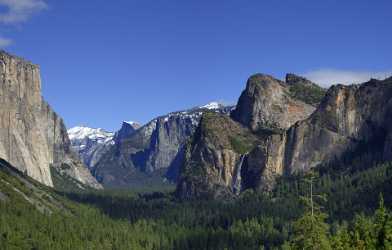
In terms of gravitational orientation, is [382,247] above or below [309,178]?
below

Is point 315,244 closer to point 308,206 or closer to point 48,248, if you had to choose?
point 308,206

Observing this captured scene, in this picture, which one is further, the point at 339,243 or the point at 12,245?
the point at 12,245

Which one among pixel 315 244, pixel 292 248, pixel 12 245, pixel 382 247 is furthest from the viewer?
pixel 12 245

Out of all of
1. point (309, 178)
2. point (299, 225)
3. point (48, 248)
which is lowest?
point (48, 248)

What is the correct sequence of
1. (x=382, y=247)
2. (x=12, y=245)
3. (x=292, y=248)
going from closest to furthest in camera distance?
1. (x=292, y=248)
2. (x=382, y=247)
3. (x=12, y=245)

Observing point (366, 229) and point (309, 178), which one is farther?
point (366, 229)

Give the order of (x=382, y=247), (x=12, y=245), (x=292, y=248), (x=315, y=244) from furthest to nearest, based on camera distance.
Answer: (x=12, y=245)
(x=382, y=247)
(x=292, y=248)
(x=315, y=244)

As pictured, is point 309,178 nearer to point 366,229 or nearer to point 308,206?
point 308,206

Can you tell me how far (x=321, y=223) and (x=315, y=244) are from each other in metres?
1.85

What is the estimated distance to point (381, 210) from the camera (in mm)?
82000

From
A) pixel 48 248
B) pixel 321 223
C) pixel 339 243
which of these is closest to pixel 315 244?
pixel 321 223

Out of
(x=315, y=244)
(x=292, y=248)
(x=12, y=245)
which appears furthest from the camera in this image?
(x=12, y=245)

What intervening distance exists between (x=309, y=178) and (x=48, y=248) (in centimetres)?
14538

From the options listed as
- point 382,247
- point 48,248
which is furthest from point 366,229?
point 48,248
